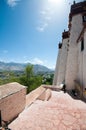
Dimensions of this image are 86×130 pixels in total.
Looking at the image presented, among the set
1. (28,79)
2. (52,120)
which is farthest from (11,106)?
(28,79)

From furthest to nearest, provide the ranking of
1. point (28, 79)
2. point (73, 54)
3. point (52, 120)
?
point (28, 79)
point (73, 54)
point (52, 120)

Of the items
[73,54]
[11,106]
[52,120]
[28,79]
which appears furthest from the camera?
[28,79]

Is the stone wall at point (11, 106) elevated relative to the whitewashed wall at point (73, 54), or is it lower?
lower

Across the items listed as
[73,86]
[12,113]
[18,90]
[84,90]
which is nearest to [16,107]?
[12,113]

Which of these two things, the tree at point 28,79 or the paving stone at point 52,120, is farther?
the tree at point 28,79

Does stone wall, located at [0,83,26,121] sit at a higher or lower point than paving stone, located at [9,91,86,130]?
higher

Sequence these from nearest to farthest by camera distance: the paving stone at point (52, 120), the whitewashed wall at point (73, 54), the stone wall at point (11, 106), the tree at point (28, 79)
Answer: the paving stone at point (52, 120)
the stone wall at point (11, 106)
the whitewashed wall at point (73, 54)
the tree at point (28, 79)

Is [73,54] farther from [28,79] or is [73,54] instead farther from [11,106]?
[11,106]

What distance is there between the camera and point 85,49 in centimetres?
1337

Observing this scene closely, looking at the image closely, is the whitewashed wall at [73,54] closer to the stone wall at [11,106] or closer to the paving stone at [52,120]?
the paving stone at [52,120]

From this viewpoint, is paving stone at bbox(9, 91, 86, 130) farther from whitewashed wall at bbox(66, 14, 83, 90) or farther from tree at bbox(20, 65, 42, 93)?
tree at bbox(20, 65, 42, 93)

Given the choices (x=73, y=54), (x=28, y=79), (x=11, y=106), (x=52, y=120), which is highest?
(x=73, y=54)

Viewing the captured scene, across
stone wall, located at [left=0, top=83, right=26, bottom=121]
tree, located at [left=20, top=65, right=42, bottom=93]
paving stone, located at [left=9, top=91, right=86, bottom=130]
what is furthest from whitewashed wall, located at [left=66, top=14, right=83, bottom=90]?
tree, located at [left=20, top=65, right=42, bottom=93]

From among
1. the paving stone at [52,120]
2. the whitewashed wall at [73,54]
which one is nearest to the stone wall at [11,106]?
the paving stone at [52,120]
